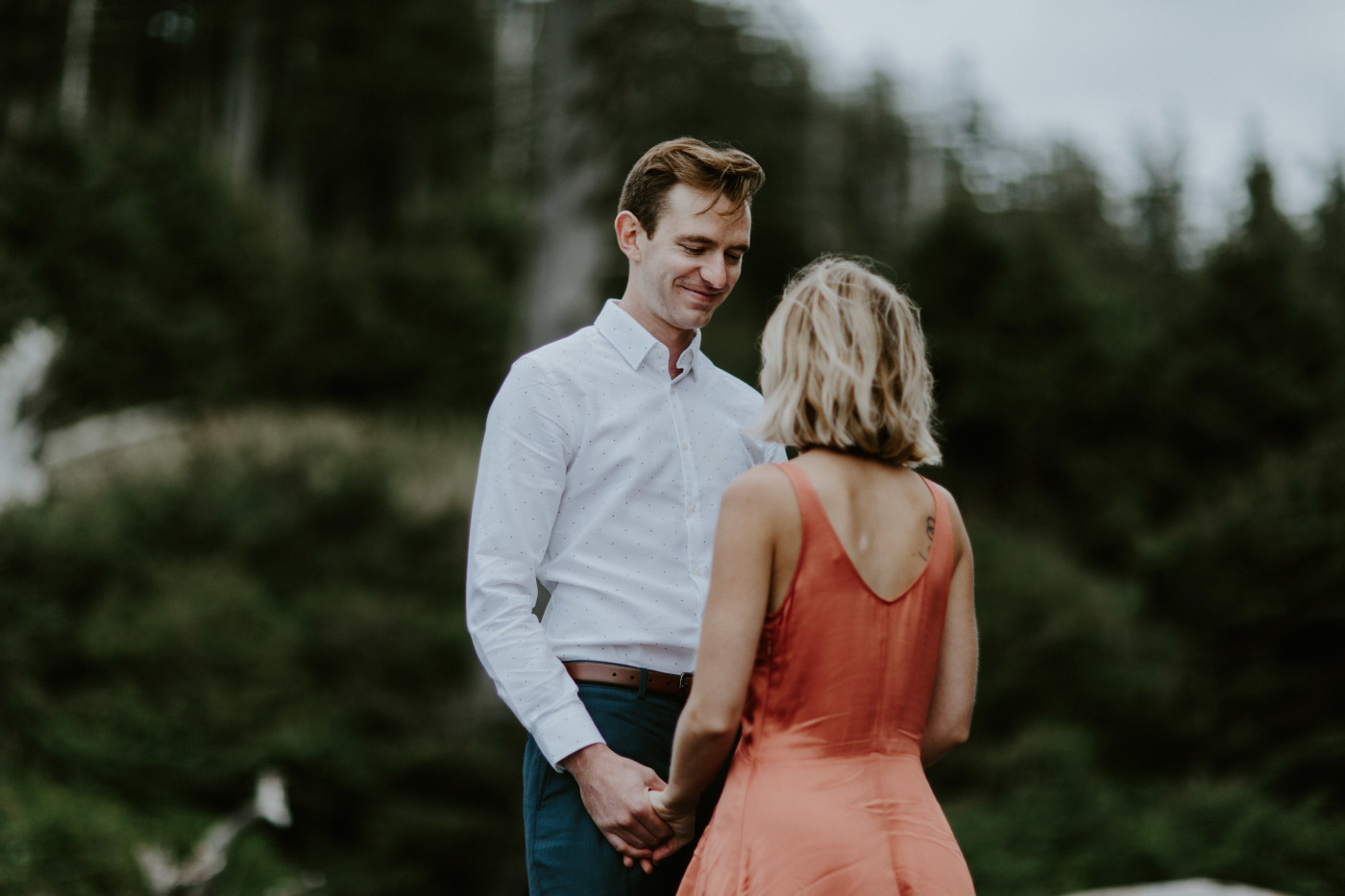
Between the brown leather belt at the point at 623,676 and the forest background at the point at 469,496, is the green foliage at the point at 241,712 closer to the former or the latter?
the forest background at the point at 469,496

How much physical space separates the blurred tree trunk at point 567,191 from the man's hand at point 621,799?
5760 millimetres

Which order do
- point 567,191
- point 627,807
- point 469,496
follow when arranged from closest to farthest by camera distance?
1. point 627,807
2. point 567,191
3. point 469,496

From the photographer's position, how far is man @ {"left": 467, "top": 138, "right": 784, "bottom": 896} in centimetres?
207

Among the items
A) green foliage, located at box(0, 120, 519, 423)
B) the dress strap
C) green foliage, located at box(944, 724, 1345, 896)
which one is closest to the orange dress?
the dress strap

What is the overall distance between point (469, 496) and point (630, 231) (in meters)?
9.89

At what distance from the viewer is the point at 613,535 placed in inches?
87.6

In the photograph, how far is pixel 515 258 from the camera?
23.6m

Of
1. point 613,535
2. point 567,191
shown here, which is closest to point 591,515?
point 613,535

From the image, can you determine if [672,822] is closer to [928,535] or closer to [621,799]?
[621,799]

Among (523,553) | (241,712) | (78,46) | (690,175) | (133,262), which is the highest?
(78,46)

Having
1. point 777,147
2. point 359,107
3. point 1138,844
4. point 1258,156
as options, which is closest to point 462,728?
point 1138,844

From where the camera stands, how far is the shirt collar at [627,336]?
2324mm

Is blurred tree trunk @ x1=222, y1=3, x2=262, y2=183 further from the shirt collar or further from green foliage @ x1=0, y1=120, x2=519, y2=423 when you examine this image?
the shirt collar

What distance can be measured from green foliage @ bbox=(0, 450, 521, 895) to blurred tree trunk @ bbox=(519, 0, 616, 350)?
2.74 m
